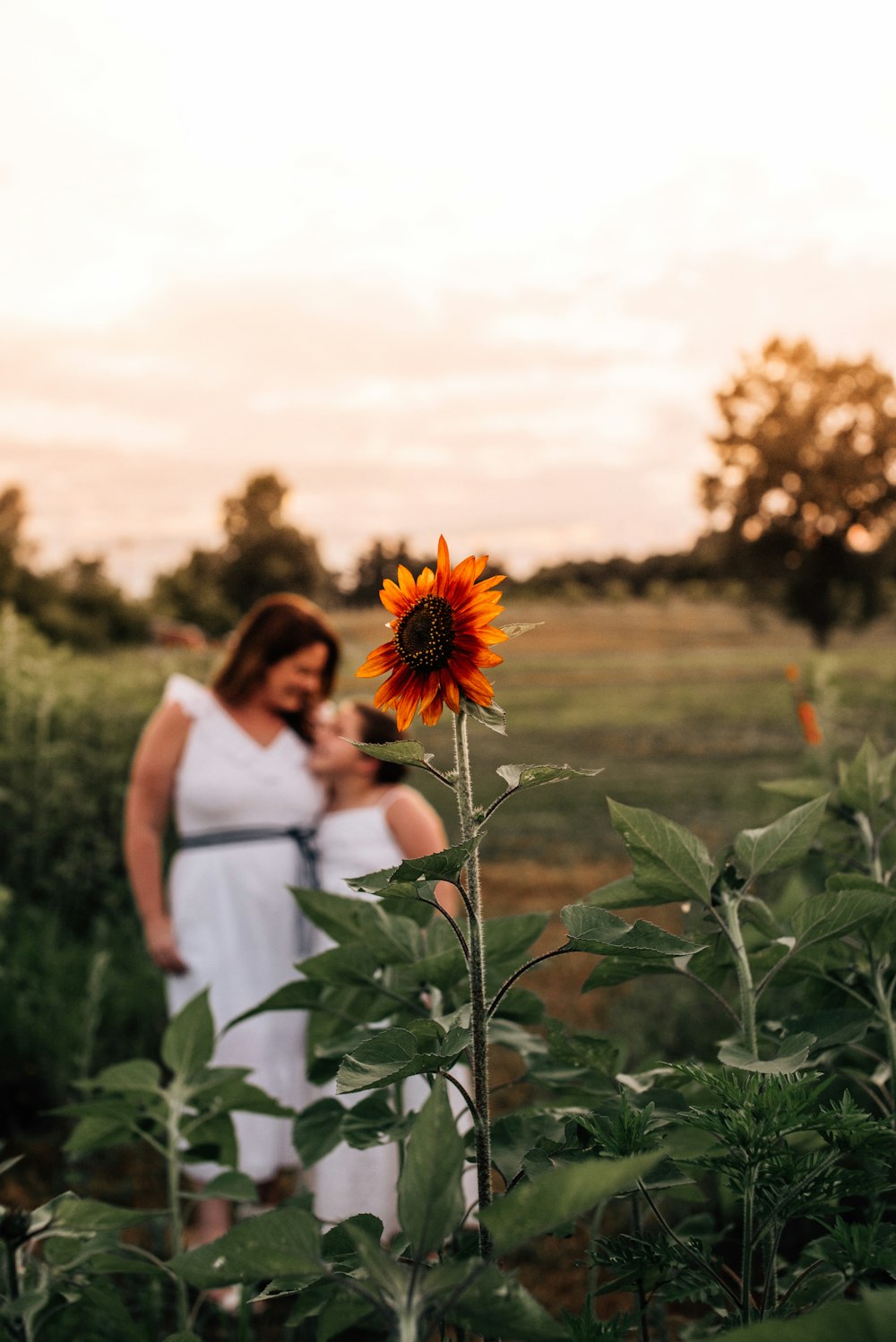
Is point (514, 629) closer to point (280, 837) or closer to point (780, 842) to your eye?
point (780, 842)

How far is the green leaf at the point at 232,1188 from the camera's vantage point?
1199mm

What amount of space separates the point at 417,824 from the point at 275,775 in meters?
0.43

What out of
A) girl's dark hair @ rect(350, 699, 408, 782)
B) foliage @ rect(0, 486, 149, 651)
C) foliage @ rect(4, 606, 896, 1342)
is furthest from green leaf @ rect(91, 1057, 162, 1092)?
foliage @ rect(0, 486, 149, 651)

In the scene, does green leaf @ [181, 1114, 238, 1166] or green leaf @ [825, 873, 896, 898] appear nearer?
green leaf @ [825, 873, 896, 898]

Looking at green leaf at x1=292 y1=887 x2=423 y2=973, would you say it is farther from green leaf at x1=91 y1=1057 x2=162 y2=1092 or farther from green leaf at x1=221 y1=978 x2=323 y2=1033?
green leaf at x1=91 y1=1057 x2=162 y2=1092

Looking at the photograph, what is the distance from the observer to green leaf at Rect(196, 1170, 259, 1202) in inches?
47.2

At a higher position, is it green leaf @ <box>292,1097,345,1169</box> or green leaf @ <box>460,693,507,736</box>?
green leaf @ <box>460,693,507,736</box>

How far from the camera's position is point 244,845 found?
3.24 meters

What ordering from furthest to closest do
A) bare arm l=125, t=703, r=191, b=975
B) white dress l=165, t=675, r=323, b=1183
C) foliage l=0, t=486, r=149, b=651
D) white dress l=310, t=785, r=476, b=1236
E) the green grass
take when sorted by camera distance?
foliage l=0, t=486, r=149, b=651 → the green grass → bare arm l=125, t=703, r=191, b=975 → white dress l=165, t=675, r=323, b=1183 → white dress l=310, t=785, r=476, b=1236

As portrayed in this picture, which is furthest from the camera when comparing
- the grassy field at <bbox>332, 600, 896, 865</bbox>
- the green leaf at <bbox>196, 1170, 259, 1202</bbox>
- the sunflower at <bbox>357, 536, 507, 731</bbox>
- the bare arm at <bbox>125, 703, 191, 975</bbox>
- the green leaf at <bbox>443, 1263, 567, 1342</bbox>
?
the grassy field at <bbox>332, 600, 896, 865</bbox>

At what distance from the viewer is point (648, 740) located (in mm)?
17031

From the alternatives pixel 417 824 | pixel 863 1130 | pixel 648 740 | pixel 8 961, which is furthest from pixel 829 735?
pixel 648 740

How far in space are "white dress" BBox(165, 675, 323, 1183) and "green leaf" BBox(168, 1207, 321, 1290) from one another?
8.15 ft

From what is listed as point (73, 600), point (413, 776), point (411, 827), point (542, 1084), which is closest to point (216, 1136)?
point (542, 1084)
